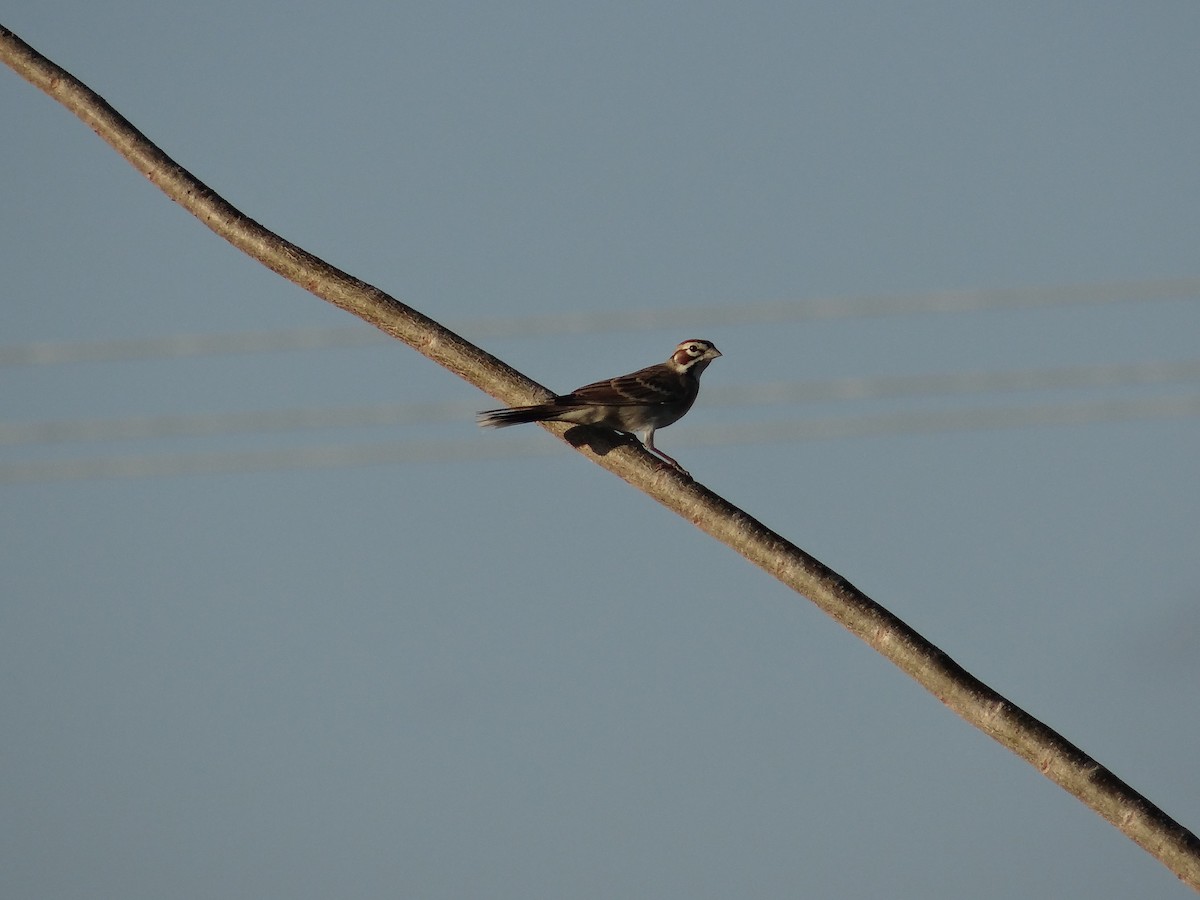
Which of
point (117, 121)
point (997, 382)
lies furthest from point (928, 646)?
point (997, 382)

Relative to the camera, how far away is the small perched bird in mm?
9672

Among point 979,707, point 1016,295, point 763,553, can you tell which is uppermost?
point 1016,295

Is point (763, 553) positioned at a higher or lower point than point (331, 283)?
lower

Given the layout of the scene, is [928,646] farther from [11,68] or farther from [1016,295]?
[1016,295]

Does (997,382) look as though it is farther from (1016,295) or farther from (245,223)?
(245,223)

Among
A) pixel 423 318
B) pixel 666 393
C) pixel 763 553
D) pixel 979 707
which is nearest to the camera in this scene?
pixel 979 707

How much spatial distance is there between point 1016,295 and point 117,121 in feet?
81.7

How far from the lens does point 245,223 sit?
293 inches

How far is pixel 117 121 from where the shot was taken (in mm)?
7602

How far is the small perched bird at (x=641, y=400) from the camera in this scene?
967cm

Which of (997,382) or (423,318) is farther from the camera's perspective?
(997,382)

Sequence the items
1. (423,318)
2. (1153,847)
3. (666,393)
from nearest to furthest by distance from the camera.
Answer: (1153,847) → (423,318) → (666,393)

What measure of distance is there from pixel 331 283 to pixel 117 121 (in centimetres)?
130

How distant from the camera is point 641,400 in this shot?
12438 millimetres
